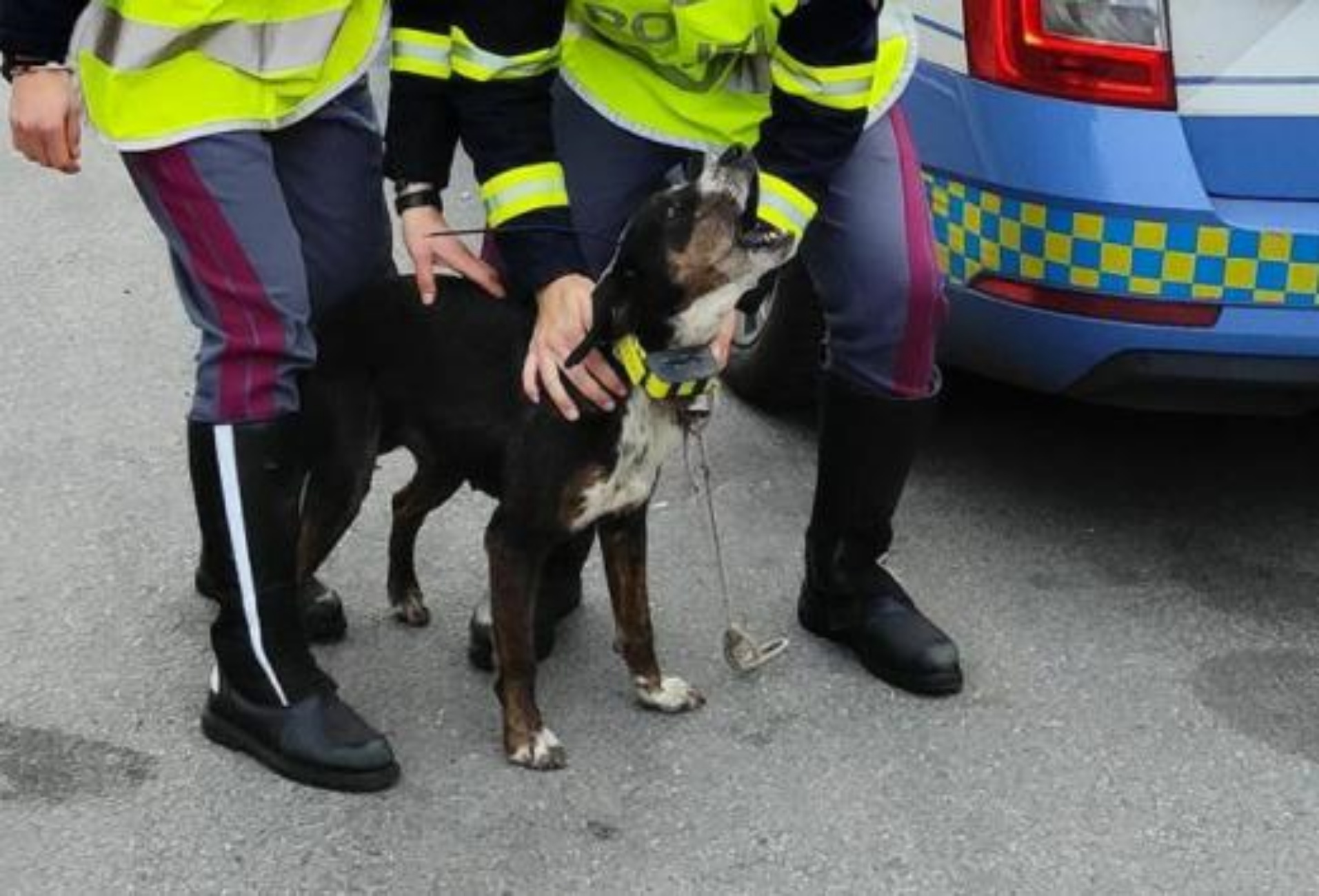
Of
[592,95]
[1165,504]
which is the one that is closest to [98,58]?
[592,95]

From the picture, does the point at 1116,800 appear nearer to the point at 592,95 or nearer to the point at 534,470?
the point at 534,470

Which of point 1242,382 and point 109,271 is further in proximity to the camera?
point 109,271

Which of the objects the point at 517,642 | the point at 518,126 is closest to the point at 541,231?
the point at 518,126

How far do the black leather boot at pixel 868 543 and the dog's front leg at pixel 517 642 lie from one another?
600 millimetres

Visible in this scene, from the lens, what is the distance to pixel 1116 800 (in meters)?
3.44

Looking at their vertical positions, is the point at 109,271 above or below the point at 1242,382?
below

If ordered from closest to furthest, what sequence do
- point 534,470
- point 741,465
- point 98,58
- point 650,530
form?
1. point 98,58
2. point 534,470
3. point 650,530
4. point 741,465

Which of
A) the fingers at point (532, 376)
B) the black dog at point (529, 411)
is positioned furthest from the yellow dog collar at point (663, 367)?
the fingers at point (532, 376)

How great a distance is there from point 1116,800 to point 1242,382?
82 cm

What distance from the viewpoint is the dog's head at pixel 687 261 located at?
10.4ft

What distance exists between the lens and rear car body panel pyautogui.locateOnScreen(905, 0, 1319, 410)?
3576mm

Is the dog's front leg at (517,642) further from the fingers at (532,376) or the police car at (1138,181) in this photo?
the police car at (1138,181)

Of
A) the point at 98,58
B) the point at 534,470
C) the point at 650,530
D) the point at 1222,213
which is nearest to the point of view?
the point at 98,58

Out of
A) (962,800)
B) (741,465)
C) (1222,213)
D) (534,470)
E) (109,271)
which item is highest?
(1222,213)
